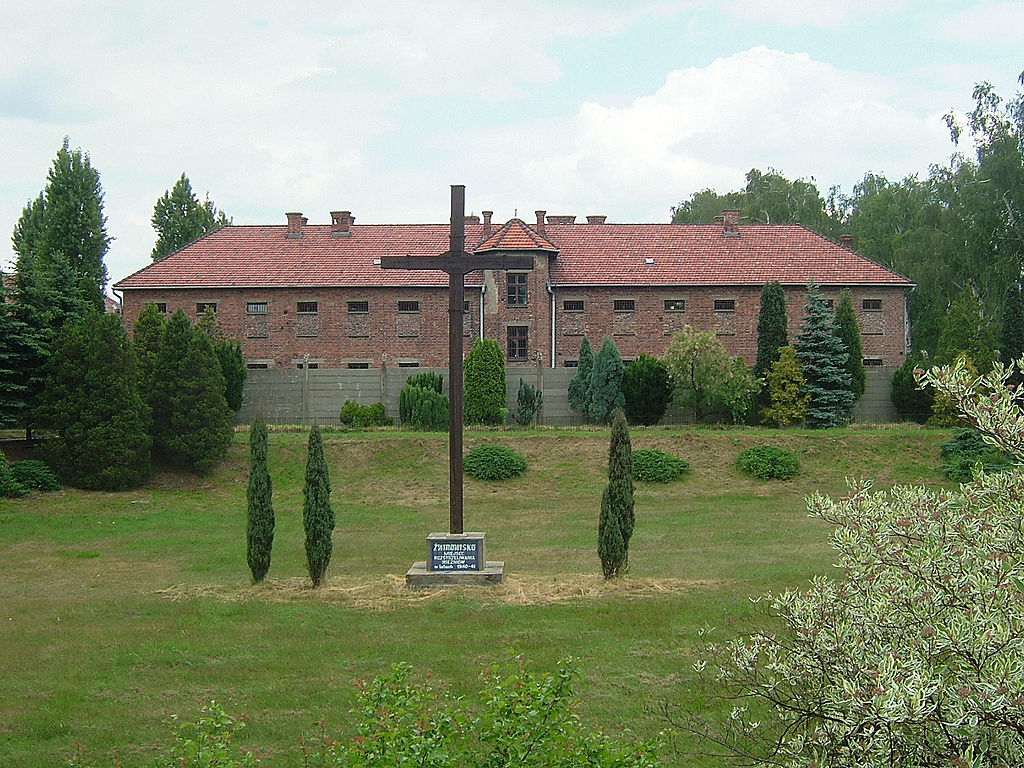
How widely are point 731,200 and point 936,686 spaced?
64137 mm

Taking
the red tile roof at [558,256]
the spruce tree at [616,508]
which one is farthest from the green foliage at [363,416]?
the spruce tree at [616,508]

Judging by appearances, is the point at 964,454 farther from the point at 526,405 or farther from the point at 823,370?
the point at 526,405

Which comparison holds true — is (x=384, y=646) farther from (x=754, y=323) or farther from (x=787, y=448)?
(x=754, y=323)

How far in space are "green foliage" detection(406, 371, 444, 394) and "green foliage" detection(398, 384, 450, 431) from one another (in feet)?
0.48

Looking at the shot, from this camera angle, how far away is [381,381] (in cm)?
3172

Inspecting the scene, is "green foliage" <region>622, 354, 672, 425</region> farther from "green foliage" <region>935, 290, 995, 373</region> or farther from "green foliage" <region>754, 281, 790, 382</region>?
"green foliage" <region>935, 290, 995, 373</region>

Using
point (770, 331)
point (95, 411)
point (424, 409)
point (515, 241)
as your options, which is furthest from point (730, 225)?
point (95, 411)

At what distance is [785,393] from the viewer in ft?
98.5

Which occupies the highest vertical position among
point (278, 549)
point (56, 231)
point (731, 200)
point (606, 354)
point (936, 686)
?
point (731, 200)

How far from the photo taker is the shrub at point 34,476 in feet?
76.4

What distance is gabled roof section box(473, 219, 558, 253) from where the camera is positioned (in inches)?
1463

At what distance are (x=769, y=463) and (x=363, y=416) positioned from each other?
1218cm

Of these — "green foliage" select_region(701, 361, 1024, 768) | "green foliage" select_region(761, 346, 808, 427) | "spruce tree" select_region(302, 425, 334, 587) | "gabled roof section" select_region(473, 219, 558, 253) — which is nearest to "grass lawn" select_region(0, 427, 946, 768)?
"spruce tree" select_region(302, 425, 334, 587)

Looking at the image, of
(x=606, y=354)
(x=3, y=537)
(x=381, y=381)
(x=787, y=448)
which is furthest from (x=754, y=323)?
(x=3, y=537)
